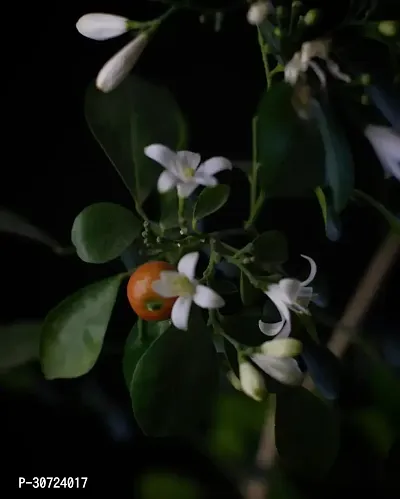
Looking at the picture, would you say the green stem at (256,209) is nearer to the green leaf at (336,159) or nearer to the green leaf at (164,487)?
the green leaf at (336,159)

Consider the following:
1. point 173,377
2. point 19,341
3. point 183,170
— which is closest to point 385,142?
point 183,170

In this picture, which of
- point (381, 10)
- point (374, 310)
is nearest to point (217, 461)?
point (374, 310)

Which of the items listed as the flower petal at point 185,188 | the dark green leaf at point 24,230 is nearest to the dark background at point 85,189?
the dark green leaf at point 24,230

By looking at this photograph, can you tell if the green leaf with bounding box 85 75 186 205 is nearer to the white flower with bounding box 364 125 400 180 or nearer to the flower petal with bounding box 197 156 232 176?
the flower petal with bounding box 197 156 232 176

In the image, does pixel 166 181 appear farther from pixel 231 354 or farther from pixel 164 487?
pixel 164 487

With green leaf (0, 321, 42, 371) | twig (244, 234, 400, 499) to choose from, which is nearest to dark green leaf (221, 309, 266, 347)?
twig (244, 234, 400, 499)
